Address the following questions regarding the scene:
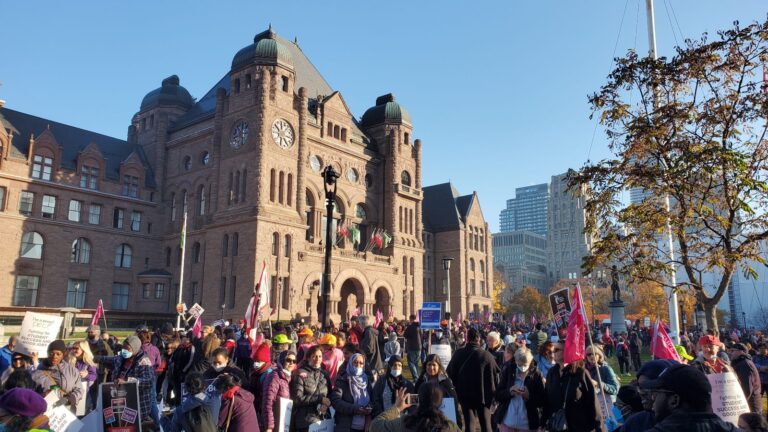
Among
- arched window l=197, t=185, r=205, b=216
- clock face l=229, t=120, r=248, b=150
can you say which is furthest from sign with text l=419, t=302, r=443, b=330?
arched window l=197, t=185, r=205, b=216

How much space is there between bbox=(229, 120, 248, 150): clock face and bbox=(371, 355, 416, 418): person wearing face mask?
124ft

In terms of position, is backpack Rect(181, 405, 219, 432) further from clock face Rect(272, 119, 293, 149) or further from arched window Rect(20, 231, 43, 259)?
arched window Rect(20, 231, 43, 259)

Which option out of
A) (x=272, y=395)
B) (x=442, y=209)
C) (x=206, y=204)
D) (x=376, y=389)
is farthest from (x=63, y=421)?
(x=442, y=209)

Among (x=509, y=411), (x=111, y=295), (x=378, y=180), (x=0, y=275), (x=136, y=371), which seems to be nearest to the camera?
(x=509, y=411)

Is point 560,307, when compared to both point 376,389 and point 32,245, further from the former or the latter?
point 32,245

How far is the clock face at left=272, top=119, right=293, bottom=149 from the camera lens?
43.5m

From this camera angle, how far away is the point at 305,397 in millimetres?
7812

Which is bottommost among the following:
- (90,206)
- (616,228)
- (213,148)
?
(616,228)

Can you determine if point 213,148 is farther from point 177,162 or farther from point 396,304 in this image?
point 396,304

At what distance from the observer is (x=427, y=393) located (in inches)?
187

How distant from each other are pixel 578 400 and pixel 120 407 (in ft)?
20.0

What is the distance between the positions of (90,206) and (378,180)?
1003 inches

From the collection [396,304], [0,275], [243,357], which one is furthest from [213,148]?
[243,357]

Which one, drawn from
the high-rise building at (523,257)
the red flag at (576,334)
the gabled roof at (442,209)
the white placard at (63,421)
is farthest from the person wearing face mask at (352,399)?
the high-rise building at (523,257)
